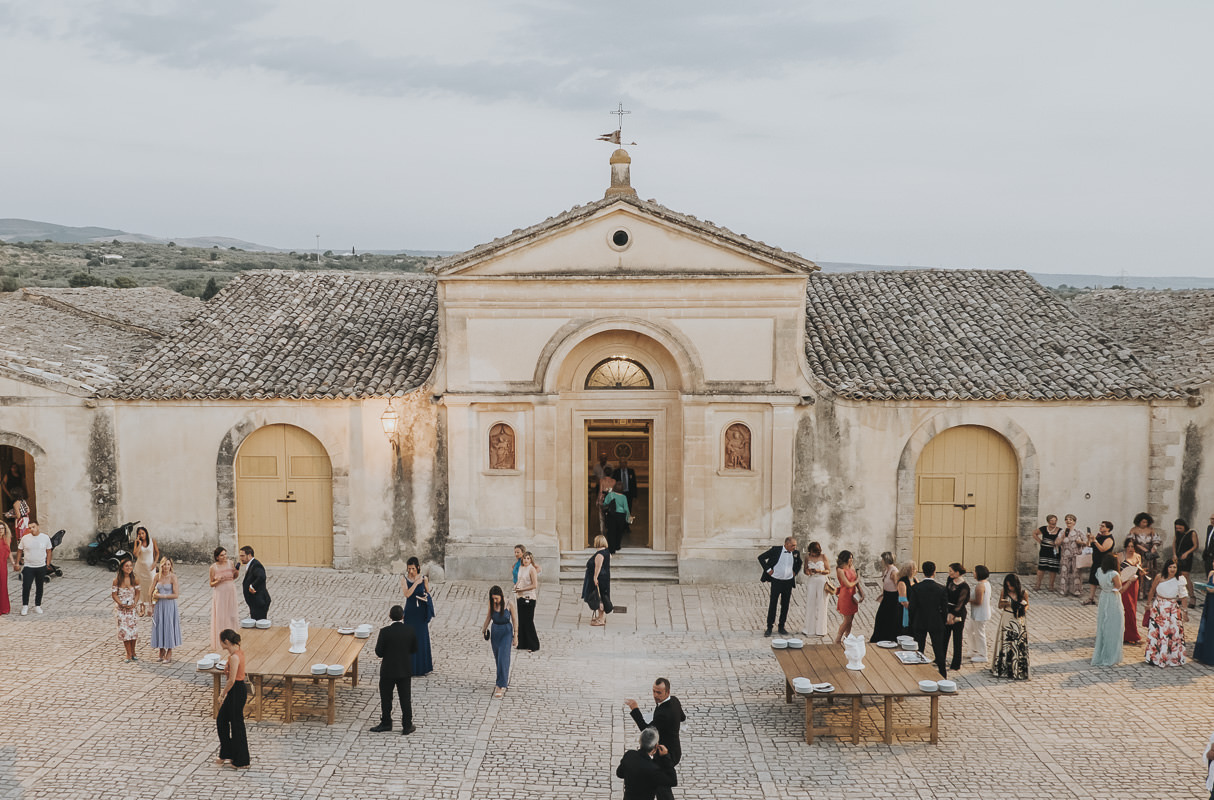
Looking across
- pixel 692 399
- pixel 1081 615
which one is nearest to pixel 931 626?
pixel 1081 615

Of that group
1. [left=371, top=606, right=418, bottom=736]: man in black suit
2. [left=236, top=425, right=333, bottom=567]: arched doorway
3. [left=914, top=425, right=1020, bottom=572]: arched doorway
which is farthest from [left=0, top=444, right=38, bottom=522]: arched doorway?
[left=914, top=425, right=1020, bottom=572]: arched doorway

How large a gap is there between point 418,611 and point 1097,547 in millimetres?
12086

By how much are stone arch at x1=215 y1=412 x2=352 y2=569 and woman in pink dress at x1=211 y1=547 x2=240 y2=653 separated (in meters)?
5.09

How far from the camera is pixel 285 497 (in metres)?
Answer: 20.2

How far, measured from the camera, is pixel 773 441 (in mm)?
19281

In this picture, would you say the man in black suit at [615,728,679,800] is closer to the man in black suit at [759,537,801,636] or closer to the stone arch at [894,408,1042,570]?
the man in black suit at [759,537,801,636]

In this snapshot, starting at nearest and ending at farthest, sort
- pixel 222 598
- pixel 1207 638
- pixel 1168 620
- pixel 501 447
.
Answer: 1. pixel 222 598
2. pixel 1168 620
3. pixel 1207 638
4. pixel 501 447

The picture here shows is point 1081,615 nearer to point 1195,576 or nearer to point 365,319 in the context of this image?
point 1195,576

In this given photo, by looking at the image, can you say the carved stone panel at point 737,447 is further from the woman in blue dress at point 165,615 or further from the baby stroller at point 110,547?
the baby stroller at point 110,547

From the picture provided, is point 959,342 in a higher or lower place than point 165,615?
higher

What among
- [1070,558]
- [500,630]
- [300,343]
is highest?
[300,343]

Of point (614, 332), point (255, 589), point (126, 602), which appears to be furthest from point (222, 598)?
point (614, 332)

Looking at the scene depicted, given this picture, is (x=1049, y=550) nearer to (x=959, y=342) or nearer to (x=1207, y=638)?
(x=1207, y=638)

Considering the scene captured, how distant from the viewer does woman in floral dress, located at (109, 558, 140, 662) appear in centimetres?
1458
